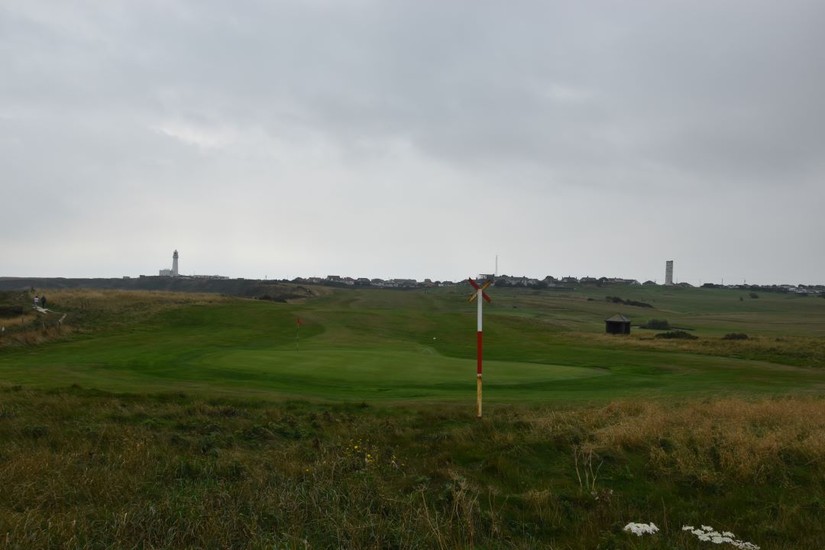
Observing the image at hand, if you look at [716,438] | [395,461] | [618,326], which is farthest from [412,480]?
[618,326]

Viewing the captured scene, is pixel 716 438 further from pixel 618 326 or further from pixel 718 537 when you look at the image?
pixel 618 326

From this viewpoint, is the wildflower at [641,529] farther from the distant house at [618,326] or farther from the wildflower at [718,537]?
the distant house at [618,326]

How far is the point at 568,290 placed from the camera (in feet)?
542

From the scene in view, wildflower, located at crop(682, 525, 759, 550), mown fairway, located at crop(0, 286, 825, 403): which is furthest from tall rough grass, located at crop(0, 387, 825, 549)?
mown fairway, located at crop(0, 286, 825, 403)

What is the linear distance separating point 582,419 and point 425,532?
7.03 meters

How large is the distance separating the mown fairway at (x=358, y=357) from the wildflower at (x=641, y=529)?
1189 centimetres

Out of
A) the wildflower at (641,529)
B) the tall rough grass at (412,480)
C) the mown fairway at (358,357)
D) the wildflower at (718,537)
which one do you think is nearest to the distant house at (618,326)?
the mown fairway at (358,357)

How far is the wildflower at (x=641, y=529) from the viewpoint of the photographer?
20.9 feet

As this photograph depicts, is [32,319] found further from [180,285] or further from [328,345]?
[180,285]

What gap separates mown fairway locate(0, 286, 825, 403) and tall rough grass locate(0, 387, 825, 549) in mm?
6803

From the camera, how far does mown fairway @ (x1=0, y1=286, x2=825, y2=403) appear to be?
2139 cm

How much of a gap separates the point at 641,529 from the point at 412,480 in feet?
10.1

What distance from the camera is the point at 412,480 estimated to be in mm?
8219

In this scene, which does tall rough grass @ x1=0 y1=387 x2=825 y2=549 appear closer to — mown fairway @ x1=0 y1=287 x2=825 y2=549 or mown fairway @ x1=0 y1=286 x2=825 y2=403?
mown fairway @ x1=0 y1=287 x2=825 y2=549
